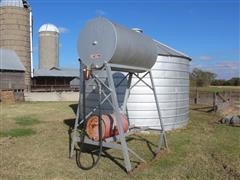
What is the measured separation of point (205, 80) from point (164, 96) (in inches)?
1676

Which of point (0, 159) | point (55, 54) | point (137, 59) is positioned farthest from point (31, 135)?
point (55, 54)

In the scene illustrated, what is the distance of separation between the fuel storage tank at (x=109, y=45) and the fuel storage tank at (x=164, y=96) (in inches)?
159

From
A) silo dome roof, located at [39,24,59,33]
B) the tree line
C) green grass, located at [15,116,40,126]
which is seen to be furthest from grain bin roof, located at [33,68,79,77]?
green grass, located at [15,116,40,126]

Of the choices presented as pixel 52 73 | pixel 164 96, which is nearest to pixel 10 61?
pixel 52 73

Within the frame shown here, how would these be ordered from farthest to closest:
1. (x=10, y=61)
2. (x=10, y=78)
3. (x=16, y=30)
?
(x=16, y=30) → (x=10, y=61) → (x=10, y=78)

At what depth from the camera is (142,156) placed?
938cm

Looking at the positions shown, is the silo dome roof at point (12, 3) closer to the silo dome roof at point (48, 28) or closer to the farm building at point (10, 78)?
the farm building at point (10, 78)

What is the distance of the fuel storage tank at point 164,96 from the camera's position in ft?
42.9

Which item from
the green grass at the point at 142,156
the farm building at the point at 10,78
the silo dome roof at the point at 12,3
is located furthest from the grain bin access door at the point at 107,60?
the silo dome roof at the point at 12,3

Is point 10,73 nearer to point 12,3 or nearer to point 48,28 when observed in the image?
point 12,3

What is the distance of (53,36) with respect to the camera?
48.3 meters

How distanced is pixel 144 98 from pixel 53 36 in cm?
3780

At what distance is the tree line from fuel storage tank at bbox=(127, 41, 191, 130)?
128ft

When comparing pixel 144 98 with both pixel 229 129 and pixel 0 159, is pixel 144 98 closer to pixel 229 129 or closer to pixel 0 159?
pixel 229 129
